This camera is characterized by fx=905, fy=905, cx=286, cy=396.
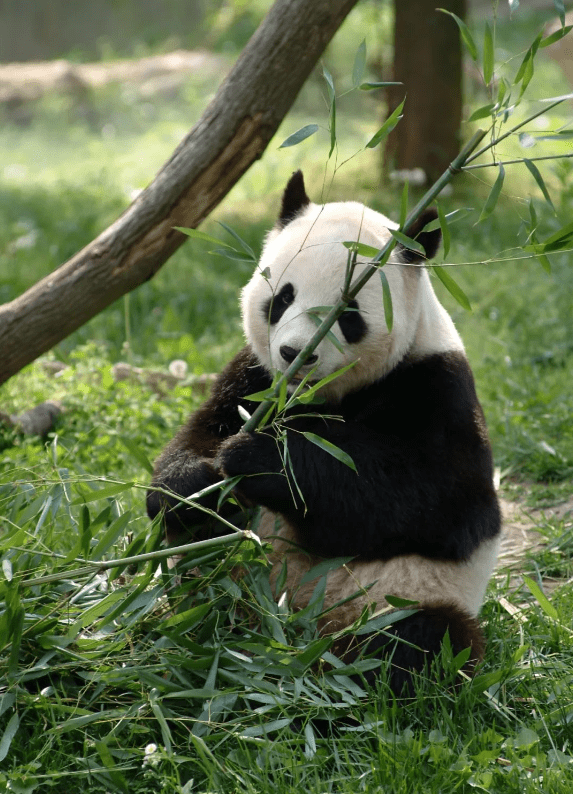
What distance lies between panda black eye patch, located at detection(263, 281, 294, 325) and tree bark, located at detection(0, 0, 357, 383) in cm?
95

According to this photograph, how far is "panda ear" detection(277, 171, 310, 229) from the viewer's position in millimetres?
3082

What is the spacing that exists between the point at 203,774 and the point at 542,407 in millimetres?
2865

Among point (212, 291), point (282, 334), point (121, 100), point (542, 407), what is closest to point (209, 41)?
point (121, 100)

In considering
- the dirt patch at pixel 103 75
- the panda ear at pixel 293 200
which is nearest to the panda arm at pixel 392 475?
the panda ear at pixel 293 200

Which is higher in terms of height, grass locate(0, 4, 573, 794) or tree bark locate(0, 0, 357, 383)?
tree bark locate(0, 0, 357, 383)

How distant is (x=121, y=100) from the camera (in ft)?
50.6

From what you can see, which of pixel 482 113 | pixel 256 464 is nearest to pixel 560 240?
pixel 482 113

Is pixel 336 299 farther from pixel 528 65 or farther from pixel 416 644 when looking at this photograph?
pixel 416 644

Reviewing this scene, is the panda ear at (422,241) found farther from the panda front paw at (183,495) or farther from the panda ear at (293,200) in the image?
the panda front paw at (183,495)

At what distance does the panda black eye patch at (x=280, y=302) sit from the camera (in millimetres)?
2734

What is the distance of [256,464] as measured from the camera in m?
2.60

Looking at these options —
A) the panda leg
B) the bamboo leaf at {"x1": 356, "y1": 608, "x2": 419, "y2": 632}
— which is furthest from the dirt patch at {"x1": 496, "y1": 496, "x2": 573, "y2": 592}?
the bamboo leaf at {"x1": 356, "y1": 608, "x2": 419, "y2": 632}

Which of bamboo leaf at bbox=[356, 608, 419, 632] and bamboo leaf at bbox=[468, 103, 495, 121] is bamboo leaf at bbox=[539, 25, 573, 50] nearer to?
bamboo leaf at bbox=[468, 103, 495, 121]

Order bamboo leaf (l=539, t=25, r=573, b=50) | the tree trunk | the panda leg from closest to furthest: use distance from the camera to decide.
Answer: bamboo leaf (l=539, t=25, r=573, b=50)
the panda leg
the tree trunk
